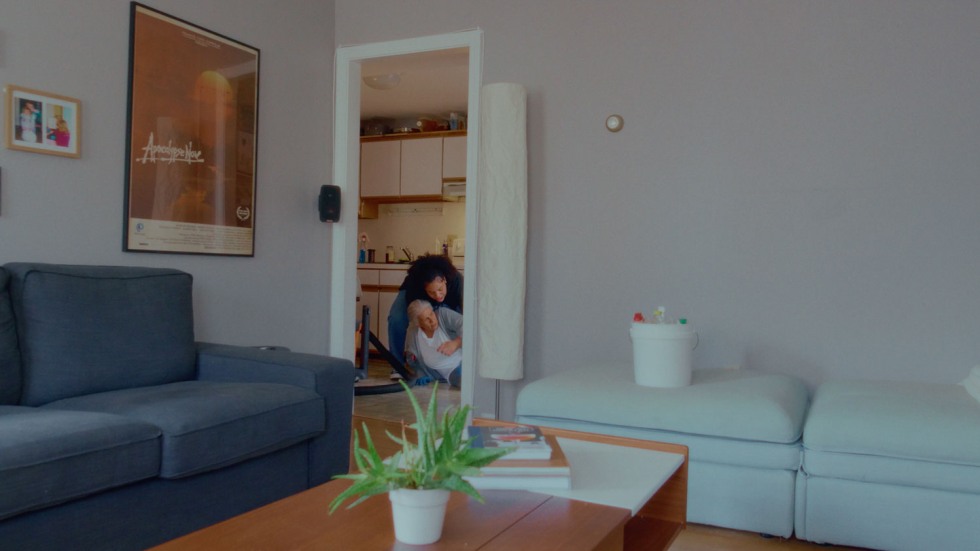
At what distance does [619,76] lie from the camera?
3.43 metres

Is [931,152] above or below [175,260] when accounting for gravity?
above

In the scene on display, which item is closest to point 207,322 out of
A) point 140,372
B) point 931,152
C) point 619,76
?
point 140,372

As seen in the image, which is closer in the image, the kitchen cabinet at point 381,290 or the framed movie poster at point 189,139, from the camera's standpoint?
the framed movie poster at point 189,139

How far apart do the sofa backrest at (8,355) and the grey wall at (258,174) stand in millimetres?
339

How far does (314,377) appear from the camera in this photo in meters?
2.57

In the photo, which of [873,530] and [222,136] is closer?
[873,530]

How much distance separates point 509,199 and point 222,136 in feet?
4.52

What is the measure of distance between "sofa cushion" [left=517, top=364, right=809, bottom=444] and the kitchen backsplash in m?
4.45

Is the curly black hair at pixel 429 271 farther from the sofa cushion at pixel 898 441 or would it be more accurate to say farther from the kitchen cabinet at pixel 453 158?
Result: the sofa cushion at pixel 898 441

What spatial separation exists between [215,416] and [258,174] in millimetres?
1790

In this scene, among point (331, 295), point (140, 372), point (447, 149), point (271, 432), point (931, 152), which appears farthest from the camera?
point (447, 149)

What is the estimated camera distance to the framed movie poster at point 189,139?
9.84ft

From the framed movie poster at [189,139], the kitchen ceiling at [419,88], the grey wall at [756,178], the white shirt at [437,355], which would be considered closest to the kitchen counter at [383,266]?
the white shirt at [437,355]

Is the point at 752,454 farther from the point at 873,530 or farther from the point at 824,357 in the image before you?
the point at 824,357
